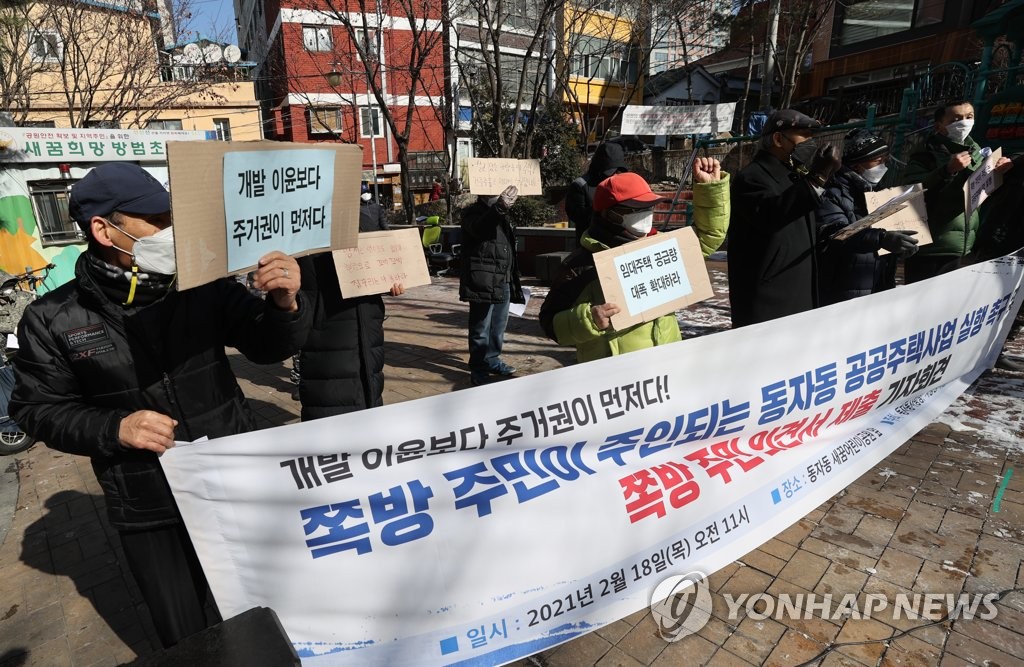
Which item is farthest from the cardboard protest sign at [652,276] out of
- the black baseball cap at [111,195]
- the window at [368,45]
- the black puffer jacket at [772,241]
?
the window at [368,45]

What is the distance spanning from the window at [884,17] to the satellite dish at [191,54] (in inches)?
923

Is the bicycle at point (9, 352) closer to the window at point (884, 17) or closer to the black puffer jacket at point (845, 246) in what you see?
the black puffer jacket at point (845, 246)

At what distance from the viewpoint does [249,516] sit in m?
1.77

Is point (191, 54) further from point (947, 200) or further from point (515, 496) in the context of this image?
point (515, 496)

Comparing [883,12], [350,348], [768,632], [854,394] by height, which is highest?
[883,12]

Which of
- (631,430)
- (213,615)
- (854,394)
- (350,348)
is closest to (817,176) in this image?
(854,394)

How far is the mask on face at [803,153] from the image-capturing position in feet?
10.6

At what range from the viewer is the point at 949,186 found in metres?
4.37

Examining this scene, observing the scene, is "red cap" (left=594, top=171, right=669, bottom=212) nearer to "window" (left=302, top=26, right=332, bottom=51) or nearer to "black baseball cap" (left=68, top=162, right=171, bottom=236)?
"black baseball cap" (left=68, top=162, right=171, bottom=236)

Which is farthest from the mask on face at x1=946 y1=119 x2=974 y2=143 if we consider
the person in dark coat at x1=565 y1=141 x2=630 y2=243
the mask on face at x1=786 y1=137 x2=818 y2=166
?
the person in dark coat at x1=565 y1=141 x2=630 y2=243

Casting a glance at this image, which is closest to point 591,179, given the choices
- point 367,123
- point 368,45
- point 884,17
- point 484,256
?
point 484,256

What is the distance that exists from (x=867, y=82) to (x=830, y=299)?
2644 centimetres

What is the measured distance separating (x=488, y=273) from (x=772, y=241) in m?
2.46

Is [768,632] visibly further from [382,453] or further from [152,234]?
[152,234]
